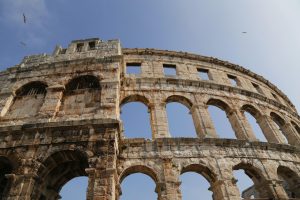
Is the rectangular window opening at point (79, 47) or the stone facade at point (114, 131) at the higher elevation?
the rectangular window opening at point (79, 47)

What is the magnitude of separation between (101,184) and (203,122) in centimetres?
612

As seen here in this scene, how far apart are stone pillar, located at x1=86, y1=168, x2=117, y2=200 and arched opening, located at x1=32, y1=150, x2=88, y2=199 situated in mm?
800

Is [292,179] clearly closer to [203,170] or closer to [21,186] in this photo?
[203,170]

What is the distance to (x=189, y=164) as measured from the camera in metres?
9.24

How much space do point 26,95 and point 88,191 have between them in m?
5.94

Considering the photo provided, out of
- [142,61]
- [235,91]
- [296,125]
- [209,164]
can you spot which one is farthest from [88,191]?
[296,125]

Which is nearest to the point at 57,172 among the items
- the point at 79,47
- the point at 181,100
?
the point at 181,100

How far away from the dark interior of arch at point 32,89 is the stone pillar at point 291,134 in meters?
12.6

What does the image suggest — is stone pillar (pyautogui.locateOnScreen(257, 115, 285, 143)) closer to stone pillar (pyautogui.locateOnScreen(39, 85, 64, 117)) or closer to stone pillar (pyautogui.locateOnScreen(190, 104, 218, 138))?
stone pillar (pyautogui.locateOnScreen(190, 104, 218, 138))

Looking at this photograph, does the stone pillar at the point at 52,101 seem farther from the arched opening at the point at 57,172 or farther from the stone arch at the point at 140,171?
the stone arch at the point at 140,171

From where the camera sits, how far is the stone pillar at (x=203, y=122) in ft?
35.3

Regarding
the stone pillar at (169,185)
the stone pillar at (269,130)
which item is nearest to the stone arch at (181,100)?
the stone pillar at (169,185)

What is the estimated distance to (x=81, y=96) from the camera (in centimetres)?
966

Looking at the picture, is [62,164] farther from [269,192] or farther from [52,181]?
[269,192]
